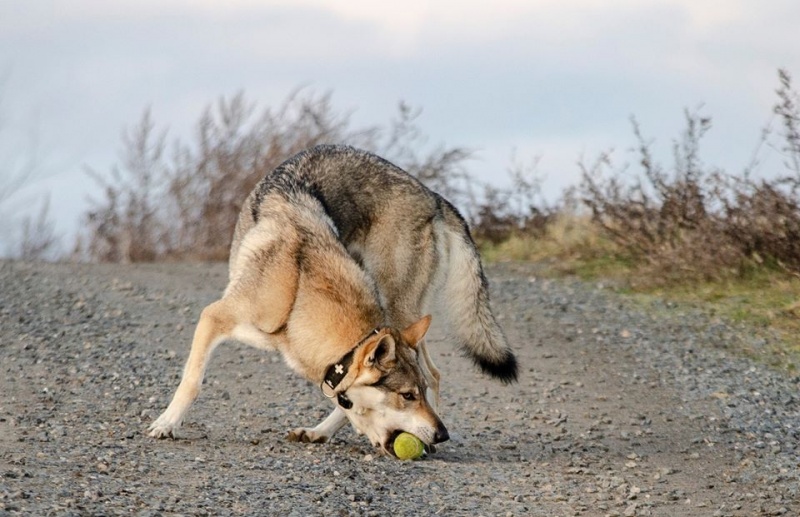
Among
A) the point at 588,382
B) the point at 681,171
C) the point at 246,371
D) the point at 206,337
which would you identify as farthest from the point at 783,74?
the point at 206,337

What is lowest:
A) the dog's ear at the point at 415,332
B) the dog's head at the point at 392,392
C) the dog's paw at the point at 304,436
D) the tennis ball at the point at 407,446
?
the dog's paw at the point at 304,436

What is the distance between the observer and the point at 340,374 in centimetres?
586

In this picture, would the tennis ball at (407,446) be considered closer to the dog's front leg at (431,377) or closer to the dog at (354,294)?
the dog at (354,294)

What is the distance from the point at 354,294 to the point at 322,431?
0.94 metres

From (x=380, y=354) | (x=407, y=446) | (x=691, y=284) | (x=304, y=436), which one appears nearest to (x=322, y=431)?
(x=304, y=436)

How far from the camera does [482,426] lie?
7.15 metres

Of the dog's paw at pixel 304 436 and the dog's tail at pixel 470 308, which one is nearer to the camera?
the dog's paw at pixel 304 436

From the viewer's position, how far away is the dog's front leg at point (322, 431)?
644 cm

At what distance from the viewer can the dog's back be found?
6.79 m

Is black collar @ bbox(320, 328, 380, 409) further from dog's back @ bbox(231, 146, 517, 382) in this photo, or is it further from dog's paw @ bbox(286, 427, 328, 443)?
dog's back @ bbox(231, 146, 517, 382)

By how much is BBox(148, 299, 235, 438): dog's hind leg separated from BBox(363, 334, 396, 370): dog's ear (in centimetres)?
95

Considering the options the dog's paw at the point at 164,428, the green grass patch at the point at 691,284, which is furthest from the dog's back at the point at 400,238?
the green grass patch at the point at 691,284

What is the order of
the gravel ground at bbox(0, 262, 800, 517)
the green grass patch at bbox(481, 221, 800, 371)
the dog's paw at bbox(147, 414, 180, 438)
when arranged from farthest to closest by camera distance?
1. the green grass patch at bbox(481, 221, 800, 371)
2. the dog's paw at bbox(147, 414, 180, 438)
3. the gravel ground at bbox(0, 262, 800, 517)

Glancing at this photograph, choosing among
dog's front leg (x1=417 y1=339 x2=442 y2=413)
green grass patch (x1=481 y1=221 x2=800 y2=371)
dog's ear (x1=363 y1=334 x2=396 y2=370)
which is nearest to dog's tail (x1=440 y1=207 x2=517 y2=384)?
dog's front leg (x1=417 y1=339 x2=442 y2=413)
